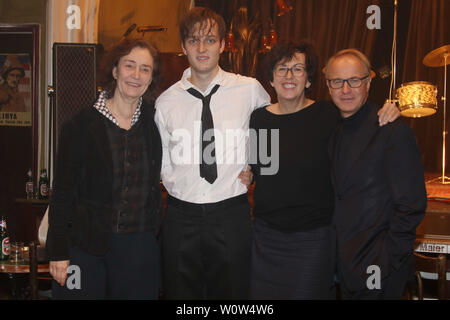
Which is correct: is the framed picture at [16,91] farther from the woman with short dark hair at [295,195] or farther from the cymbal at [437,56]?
the cymbal at [437,56]

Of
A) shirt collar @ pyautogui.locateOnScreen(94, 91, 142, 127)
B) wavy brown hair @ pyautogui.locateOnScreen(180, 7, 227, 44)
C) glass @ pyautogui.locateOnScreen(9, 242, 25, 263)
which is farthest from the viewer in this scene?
glass @ pyautogui.locateOnScreen(9, 242, 25, 263)

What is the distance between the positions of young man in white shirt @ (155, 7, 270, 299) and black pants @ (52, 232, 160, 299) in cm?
16

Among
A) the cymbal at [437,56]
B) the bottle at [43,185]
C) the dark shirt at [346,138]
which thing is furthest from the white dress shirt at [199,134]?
the cymbal at [437,56]

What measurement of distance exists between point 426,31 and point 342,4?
1.25 m

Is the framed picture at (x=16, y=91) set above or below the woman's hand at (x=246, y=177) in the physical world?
above

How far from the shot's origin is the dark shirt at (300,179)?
6.40 ft

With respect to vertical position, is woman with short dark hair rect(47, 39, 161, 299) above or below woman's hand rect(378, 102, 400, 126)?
below

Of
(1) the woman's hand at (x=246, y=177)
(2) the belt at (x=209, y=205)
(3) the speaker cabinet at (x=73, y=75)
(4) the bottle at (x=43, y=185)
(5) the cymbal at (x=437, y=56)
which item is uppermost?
(5) the cymbal at (x=437, y=56)

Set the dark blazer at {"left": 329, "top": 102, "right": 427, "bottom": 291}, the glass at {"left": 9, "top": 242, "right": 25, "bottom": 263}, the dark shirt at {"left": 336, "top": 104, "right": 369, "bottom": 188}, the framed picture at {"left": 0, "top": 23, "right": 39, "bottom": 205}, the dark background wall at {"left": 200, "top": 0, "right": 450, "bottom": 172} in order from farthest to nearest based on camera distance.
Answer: the dark background wall at {"left": 200, "top": 0, "right": 450, "bottom": 172} → the framed picture at {"left": 0, "top": 23, "right": 39, "bottom": 205} → the glass at {"left": 9, "top": 242, "right": 25, "bottom": 263} → the dark shirt at {"left": 336, "top": 104, "right": 369, "bottom": 188} → the dark blazer at {"left": 329, "top": 102, "right": 427, "bottom": 291}

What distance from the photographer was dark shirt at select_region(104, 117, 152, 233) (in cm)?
197

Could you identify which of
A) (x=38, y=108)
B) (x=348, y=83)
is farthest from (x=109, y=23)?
(x=348, y=83)

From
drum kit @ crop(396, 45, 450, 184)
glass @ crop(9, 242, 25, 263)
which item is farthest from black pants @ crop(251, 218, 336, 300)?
drum kit @ crop(396, 45, 450, 184)

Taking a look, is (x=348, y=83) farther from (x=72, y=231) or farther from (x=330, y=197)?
(x=72, y=231)

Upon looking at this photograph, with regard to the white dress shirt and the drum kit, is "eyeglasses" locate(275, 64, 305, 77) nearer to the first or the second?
the white dress shirt
